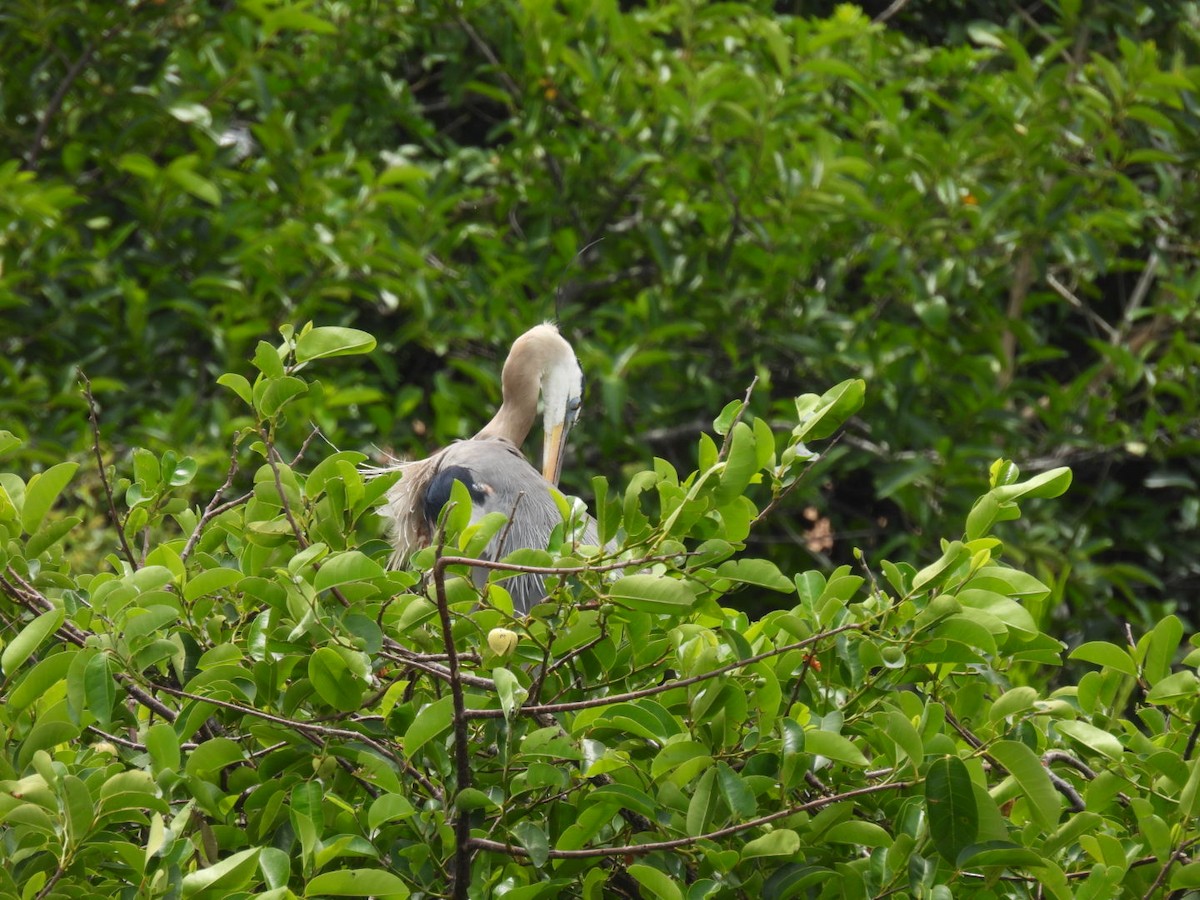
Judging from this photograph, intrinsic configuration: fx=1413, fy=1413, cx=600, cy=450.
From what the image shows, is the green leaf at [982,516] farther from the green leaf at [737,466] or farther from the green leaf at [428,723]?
the green leaf at [428,723]

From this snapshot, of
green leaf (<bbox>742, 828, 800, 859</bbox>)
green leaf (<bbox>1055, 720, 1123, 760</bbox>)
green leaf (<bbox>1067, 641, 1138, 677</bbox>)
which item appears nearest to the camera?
green leaf (<bbox>742, 828, 800, 859</bbox>)

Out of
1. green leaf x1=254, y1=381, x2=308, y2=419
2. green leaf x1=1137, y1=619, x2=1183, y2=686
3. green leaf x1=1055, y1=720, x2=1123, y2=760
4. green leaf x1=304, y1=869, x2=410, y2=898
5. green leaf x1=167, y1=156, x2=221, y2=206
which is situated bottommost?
green leaf x1=167, y1=156, x2=221, y2=206

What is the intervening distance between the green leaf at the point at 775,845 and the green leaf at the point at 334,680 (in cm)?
48

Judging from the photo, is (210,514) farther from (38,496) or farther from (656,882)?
(656,882)

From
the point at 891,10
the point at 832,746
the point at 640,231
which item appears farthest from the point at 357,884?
the point at 891,10

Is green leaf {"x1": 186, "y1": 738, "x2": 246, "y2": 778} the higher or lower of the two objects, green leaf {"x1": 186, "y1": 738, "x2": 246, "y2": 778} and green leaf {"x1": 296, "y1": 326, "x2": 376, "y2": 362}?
the lower

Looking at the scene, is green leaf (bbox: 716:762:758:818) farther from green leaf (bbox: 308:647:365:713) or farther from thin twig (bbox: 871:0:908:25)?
thin twig (bbox: 871:0:908:25)

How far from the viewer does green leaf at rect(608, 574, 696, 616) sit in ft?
5.09

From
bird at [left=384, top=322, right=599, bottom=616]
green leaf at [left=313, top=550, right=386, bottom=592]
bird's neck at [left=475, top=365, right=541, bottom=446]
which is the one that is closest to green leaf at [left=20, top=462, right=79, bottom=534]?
green leaf at [left=313, top=550, right=386, bottom=592]

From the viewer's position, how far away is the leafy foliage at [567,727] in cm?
155

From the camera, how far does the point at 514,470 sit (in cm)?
381

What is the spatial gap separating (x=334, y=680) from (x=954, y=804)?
2.29 feet

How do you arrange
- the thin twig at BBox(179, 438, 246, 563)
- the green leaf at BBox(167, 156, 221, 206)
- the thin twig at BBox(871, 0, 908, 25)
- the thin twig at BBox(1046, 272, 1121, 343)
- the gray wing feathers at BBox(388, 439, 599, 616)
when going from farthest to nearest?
1. the thin twig at BBox(871, 0, 908, 25)
2. the thin twig at BBox(1046, 272, 1121, 343)
3. the green leaf at BBox(167, 156, 221, 206)
4. the gray wing feathers at BBox(388, 439, 599, 616)
5. the thin twig at BBox(179, 438, 246, 563)

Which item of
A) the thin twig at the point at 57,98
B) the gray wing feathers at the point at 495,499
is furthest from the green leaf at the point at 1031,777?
the thin twig at the point at 57,98
